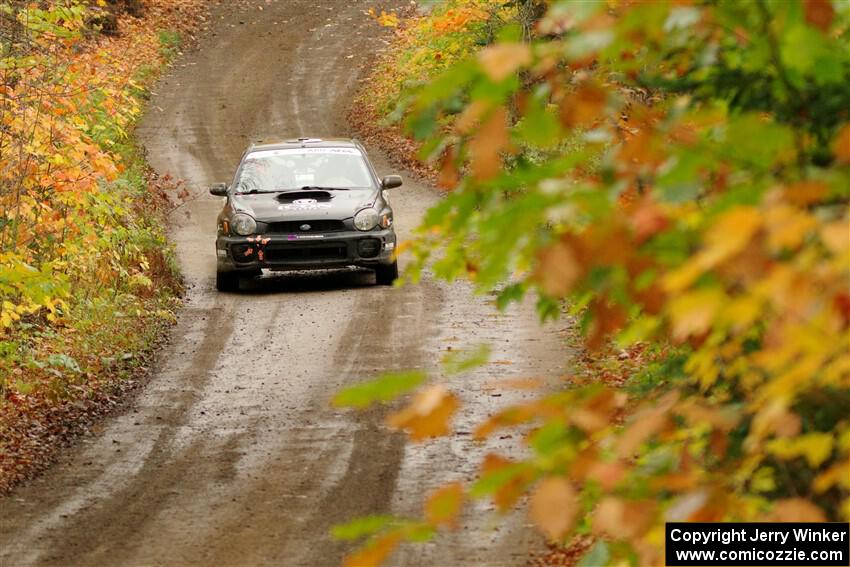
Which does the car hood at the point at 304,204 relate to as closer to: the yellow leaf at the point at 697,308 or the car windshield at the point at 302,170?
the car windshield at the point at 302,170

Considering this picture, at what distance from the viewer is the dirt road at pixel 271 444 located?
765 centimetres

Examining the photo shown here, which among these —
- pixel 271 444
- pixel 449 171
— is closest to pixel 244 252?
pixel 271 444

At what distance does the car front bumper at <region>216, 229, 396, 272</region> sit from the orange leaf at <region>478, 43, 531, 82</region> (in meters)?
13.5

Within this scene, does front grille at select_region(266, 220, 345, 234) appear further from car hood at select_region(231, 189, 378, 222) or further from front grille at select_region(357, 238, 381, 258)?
front grille at select_region(357, 238, 381, 258)

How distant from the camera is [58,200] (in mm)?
13344

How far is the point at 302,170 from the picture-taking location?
1675 cm

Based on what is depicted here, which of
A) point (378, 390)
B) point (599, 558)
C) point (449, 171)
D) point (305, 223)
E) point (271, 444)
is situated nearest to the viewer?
point (378, 390)

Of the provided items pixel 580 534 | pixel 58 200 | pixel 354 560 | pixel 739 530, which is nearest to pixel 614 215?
pixel 354 560

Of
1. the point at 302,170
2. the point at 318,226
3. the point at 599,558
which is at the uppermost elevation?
the point at 599,558

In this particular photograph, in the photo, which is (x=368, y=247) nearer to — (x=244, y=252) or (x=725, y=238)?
(x=244, y=252)

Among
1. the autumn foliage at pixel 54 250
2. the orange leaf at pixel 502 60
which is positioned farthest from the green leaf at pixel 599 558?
the autumn foliage at pixel 54 250

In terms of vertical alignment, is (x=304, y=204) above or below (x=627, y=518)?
below

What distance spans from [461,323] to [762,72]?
36.6 ft

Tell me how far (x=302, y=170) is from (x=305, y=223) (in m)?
1.17
